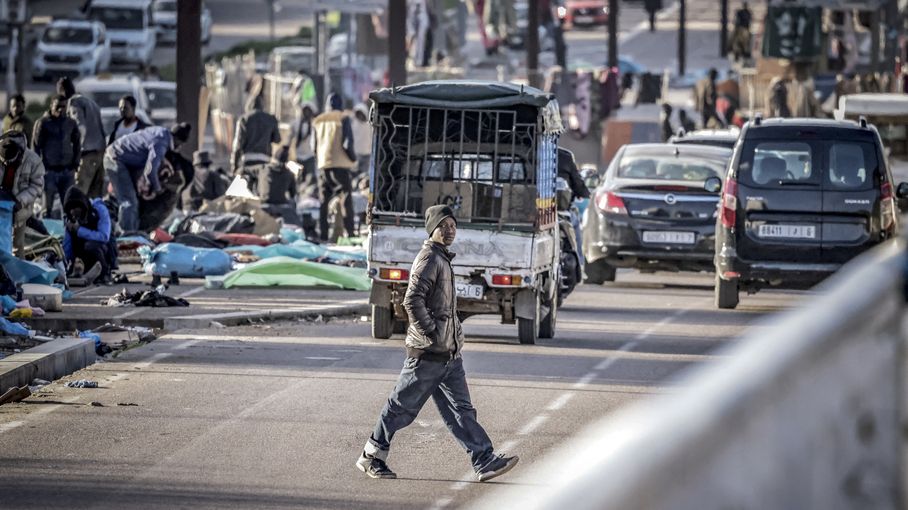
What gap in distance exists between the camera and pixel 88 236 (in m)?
19.4

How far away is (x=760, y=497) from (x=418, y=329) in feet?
25.4

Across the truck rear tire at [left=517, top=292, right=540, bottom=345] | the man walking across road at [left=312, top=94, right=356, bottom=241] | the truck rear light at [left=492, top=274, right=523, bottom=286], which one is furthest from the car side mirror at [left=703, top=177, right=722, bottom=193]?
the man walking across road at [left=312, top=94, right=356, bottom=241]

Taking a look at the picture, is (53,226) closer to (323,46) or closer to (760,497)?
(760,497)

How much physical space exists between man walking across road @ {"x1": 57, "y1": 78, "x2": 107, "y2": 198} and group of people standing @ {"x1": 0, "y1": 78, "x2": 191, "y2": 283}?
1cm

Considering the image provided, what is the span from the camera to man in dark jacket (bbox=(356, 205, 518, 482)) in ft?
31.1

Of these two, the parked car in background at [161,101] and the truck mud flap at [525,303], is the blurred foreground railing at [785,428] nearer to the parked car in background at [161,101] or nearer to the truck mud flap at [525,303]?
the truck mud flap at [525,303]

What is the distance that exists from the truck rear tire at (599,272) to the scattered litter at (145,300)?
5.33m

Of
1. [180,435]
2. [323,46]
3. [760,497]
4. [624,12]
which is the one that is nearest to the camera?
[760,497]

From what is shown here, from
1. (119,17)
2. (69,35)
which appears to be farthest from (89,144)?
(119,17)

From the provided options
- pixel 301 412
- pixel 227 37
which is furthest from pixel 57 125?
pixel 227 37

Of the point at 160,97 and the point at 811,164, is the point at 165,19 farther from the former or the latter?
the point at 811,164

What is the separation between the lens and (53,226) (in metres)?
21.9

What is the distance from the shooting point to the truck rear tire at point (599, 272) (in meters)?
21.2

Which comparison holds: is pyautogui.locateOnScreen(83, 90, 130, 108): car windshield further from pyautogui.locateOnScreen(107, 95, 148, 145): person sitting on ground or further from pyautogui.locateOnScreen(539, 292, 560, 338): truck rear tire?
pyautogui.locateOnScreen(539, 292, 560, 338): truck rear tire
